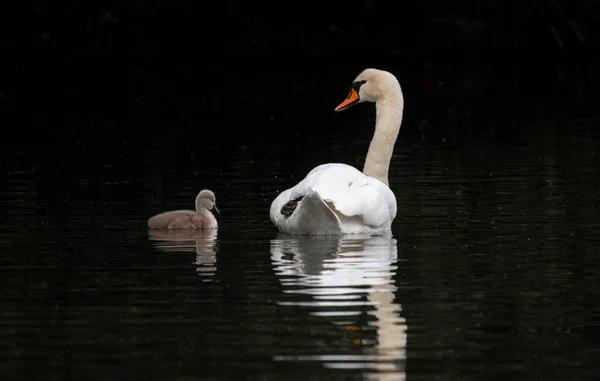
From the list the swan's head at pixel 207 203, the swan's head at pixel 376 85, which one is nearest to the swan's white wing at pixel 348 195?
the swan's head at pixel 207 203

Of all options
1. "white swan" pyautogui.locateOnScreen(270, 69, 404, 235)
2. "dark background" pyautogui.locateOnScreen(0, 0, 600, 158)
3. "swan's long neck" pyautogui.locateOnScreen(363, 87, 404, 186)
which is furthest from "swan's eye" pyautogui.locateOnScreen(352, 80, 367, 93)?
"dark background" pyautogui.locateOnScreen(0, 0, 600, 158)

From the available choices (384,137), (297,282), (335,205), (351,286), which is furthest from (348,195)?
(384,137)

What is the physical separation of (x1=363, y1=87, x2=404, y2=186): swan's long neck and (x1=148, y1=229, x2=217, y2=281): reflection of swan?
79.7 inches

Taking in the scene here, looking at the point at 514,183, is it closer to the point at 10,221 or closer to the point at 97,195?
the point at 97,195

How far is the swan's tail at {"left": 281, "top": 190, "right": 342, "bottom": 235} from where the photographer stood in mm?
13086

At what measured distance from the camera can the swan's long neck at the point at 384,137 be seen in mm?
15742

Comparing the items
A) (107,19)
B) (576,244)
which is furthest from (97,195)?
(107,19)

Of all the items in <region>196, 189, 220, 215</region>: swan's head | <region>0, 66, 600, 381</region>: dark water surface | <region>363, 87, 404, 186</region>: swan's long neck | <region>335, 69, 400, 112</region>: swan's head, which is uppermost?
<region>335, 69, 400, 112</region>: swan's head

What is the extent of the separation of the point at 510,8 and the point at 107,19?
1358 cm

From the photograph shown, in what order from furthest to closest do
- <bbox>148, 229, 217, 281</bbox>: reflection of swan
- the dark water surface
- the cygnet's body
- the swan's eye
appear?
the swan's eye
the cygnet's body
<bbox>148, 229, 217, 281</bbox>: reflection of swan
the dark water surface

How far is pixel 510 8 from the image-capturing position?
54.0m

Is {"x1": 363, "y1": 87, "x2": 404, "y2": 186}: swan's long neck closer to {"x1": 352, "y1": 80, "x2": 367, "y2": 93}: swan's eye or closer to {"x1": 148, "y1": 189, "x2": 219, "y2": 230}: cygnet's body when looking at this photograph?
{"x1": 352, "y1": 80, "x2": 367, "y2": 93}: swan's eye

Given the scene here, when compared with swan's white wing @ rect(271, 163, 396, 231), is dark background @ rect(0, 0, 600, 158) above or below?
above

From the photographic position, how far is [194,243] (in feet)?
45.3
